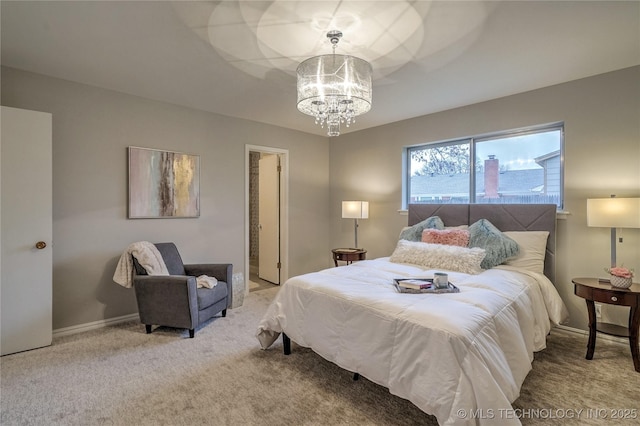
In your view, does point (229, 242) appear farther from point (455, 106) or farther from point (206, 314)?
point (455, 106)

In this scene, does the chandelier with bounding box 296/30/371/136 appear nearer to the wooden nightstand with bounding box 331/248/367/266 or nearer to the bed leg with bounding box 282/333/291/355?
the bed leg with bounding box 282/333/291/355

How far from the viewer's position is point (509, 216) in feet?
11.1

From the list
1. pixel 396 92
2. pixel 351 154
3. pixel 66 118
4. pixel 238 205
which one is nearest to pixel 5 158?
pixel 66 118

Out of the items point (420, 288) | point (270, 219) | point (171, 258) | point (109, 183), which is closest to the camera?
point (420, 288)

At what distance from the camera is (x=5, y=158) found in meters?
2.55

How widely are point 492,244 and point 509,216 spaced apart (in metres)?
0.59

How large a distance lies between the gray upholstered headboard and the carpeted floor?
0.97m

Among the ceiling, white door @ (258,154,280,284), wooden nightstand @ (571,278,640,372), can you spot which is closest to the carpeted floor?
wooden nightstand @ (571,278,640,372)

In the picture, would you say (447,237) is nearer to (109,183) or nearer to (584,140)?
(584,140)

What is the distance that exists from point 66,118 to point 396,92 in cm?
347

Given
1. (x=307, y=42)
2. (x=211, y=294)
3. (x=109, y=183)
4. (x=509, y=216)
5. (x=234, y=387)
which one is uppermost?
(x=307, y=42)

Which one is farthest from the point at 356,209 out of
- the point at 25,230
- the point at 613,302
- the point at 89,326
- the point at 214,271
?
the point at 25,230

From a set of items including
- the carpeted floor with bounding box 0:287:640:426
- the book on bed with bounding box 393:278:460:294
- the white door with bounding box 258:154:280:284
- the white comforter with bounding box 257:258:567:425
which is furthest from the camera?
the white door with bounding box 258:154:280:284

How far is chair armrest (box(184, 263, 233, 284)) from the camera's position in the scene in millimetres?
3543
